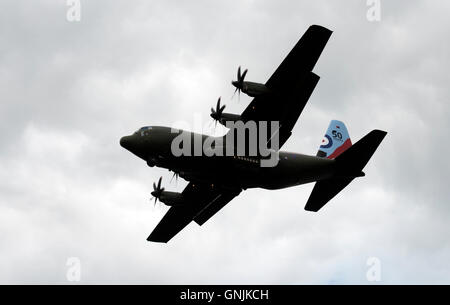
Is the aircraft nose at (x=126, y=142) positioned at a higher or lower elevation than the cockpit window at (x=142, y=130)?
lower

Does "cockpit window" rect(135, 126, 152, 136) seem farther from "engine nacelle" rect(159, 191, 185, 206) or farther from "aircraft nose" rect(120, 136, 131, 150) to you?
"engine nacelle" rect(159, 191, 185, 206)

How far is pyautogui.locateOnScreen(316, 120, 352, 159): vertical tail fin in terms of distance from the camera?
44.7 m

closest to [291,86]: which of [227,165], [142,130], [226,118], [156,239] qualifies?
[226,118]

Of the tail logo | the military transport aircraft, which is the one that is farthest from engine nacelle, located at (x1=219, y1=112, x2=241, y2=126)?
the tail logo

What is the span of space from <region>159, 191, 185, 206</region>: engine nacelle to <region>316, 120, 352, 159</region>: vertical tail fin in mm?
10812

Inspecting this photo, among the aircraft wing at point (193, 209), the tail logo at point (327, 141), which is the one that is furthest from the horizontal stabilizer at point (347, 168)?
the aircraft wing at point (193, 209)

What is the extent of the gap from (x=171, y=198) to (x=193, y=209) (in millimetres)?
2005

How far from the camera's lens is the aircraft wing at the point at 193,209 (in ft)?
143

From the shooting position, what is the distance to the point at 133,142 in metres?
38.1

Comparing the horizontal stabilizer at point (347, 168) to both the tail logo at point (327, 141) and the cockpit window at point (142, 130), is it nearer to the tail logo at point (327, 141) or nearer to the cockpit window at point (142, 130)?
the tail logo at point (327, 141)

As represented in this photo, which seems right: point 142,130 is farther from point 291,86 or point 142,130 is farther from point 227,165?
point 291,86

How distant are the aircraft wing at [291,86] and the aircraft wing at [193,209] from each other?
623 centimetres
